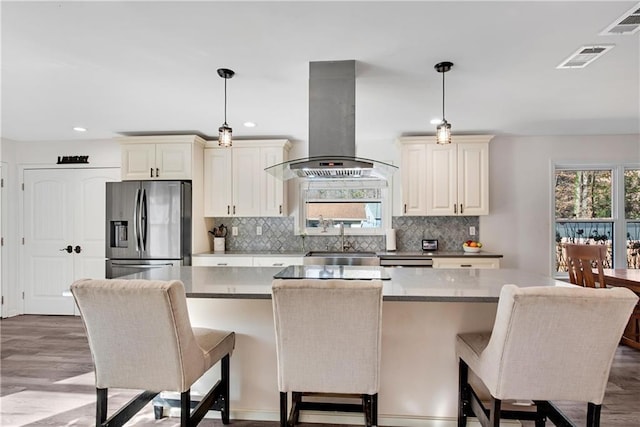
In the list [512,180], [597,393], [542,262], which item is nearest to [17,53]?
[597,393]

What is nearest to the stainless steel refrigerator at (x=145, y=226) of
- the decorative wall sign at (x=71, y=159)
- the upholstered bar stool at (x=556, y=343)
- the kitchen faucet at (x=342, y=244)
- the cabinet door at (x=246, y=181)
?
the cabinet door at (x=246, y=181)

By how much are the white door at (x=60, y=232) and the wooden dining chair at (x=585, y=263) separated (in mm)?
5710

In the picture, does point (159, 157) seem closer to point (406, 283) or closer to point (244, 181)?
point (244, 181)

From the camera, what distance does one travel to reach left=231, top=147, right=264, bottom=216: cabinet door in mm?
4500

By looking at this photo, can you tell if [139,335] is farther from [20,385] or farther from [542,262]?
[542,262]

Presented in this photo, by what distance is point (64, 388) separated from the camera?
2725 millimetres

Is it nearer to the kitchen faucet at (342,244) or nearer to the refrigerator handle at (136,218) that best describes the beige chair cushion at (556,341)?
the kitchen faucet at (342,244)

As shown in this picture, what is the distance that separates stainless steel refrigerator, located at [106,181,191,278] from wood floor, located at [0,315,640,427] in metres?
0.97

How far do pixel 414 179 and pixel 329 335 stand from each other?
10.3 feet

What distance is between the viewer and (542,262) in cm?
458

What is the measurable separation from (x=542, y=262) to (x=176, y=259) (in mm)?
4571

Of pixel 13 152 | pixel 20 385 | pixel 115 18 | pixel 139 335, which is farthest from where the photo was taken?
pixel 13 152

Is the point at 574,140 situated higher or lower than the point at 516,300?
higher

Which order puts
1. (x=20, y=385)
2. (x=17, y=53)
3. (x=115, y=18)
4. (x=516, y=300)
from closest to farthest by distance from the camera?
(x=516, y=300) < (x=115, y=18) < (x=17, y=53) < (x=20, y=385)
